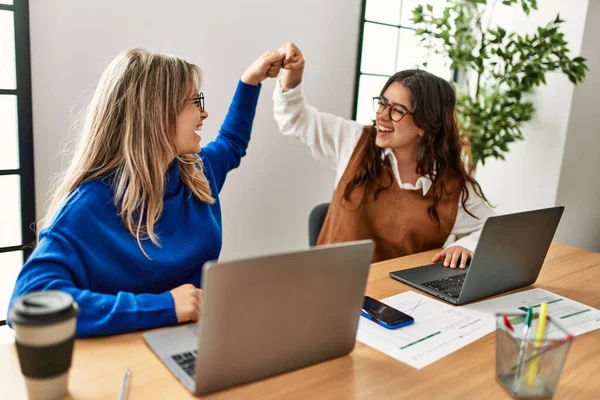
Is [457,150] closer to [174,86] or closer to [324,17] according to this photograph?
[324,17]

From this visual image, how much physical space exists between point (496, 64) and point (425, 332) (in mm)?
2107

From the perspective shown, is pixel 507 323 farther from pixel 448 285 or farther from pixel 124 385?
pixel 124 385

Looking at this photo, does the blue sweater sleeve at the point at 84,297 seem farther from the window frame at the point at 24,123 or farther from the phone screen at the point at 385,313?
the window frame at the point at 24,123

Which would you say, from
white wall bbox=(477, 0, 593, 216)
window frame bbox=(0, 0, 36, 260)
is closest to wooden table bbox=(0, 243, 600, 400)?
window frame bbox=(0, 0, 36, 260)

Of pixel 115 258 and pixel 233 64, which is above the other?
pixel 233 64

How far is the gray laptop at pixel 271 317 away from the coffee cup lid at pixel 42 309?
0.20 m

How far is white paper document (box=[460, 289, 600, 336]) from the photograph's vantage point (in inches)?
52.8

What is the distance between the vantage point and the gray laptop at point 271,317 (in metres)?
0.84

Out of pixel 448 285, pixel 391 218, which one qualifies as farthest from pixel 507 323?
pixel 391 218

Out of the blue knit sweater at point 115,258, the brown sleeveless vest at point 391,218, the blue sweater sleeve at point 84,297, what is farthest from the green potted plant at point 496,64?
the blue sweater sleeve at point 84,297

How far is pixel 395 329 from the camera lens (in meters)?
1.24

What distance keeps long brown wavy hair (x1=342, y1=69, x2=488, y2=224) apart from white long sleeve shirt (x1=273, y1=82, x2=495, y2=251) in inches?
1.0

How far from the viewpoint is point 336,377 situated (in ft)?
3.34

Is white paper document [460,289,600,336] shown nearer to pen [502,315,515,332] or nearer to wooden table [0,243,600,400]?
wooden table [0,243,600,400]
